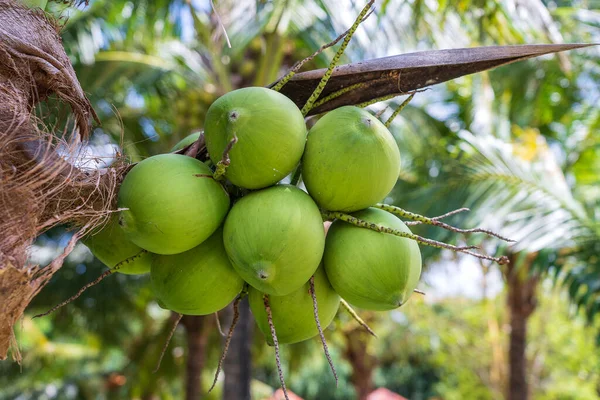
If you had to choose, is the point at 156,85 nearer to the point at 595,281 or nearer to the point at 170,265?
the point at 595,281

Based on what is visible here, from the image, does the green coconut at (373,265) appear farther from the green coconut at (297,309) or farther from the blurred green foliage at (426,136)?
the blurred green foliage at (426,136)

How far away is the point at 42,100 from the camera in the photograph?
1.29 m

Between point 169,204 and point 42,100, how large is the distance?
0.40 meters

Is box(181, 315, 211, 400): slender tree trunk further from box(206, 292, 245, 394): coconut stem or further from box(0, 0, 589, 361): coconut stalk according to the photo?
box(0, 0, 589, 361): coconut stalk

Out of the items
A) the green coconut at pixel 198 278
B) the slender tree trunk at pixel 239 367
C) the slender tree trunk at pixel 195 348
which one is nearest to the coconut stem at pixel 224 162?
the green coconut at pixel 198 278

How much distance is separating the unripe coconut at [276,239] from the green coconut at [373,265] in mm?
65

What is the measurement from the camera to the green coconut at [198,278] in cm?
129

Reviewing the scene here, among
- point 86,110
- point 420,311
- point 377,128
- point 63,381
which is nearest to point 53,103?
point 86,110

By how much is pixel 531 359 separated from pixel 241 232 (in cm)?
1351

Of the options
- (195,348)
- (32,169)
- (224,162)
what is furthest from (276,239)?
(195,348)

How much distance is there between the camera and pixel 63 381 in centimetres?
1521

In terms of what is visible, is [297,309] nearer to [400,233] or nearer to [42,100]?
[400,233]

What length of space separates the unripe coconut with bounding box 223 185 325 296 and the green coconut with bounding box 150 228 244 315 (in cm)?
9

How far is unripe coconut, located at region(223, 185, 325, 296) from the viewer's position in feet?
3.83
